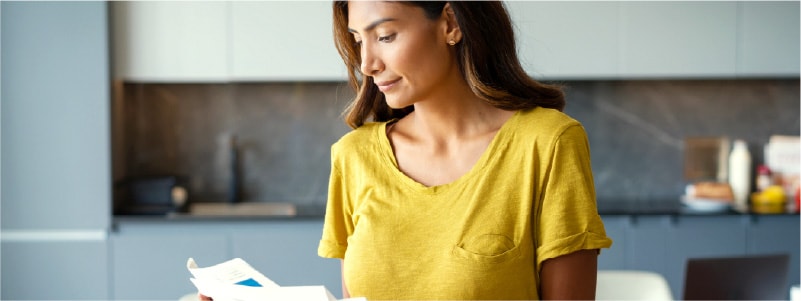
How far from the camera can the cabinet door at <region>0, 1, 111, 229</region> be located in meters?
3.41

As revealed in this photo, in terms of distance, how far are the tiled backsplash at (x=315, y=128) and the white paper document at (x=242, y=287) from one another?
2544 mm

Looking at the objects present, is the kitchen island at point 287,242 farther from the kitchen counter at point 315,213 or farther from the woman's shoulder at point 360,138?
the woman's shoulder at point 360,138

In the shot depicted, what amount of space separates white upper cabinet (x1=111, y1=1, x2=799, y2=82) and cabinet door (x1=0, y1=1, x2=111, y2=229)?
0.13 meters

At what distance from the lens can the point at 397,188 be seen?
1354 mm

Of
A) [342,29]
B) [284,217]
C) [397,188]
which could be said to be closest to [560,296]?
[397,188]

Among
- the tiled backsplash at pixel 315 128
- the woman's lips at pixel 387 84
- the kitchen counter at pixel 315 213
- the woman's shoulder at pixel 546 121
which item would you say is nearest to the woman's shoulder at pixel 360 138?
the woman's lips at pixel 387 84

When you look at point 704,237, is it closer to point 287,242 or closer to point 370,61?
point 287,242

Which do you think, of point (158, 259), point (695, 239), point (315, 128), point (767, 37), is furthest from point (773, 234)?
point (158, 259)

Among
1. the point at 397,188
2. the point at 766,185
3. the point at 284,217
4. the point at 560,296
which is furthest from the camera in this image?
the point at 766,185

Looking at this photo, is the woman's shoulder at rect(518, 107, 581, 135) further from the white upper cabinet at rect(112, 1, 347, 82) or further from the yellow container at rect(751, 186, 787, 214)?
the yellow container at rect(751, 186, 787, 214)

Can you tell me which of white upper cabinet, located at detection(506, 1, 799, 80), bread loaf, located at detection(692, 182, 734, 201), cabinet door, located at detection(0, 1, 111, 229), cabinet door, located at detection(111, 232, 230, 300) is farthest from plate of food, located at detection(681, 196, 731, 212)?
cabinet door, located at detection(0, 1, 111, 229)

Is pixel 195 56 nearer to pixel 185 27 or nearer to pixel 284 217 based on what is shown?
pixel 185 27

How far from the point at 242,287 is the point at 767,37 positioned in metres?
2.96

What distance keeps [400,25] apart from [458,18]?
0.08 m
